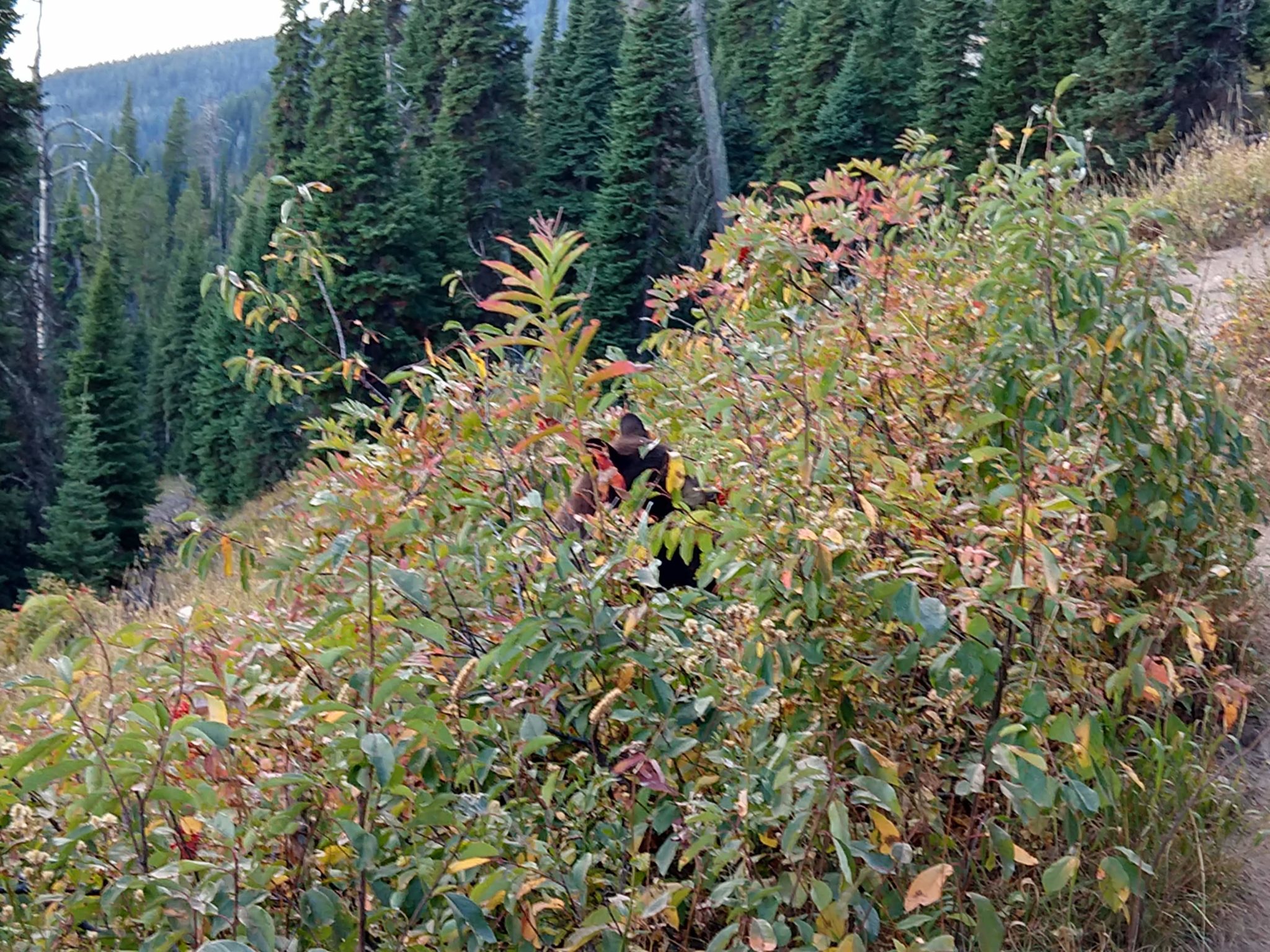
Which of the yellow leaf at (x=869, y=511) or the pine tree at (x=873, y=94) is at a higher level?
the pine tree at (x=873, y=94)

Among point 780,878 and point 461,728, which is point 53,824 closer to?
point 461,728

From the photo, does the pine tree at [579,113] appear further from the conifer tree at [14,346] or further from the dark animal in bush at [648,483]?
the dark animal in bush at [648,483]

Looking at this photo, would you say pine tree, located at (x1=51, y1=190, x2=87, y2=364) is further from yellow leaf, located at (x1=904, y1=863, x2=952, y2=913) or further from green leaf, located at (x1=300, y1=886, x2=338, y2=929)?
yellow leaf, located at (x1=904, y1=863, x2=952, y2=913)

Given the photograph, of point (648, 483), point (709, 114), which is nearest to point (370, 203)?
point (709, 114)

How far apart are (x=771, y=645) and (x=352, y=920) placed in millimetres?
947

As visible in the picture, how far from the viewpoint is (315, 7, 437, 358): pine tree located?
24716 millimetres

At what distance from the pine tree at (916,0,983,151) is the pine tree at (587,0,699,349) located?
6.20 meters

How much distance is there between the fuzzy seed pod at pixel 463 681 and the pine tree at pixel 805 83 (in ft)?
96.0

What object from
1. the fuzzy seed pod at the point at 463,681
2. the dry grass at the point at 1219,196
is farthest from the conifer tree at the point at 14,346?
the fuzzy seed pod at the point at 463,681

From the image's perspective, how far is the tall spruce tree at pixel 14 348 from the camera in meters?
21.3

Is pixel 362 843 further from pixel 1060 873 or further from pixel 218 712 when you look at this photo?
pixel 1060 873

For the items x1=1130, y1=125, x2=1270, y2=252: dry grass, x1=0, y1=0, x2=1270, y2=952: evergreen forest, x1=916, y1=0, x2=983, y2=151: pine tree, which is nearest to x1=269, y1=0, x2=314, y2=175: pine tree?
x1=916, y1=0, x2=983, y2=151: pine tree

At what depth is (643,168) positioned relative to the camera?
25.8 metres

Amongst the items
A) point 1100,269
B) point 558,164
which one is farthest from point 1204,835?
point 558,164
